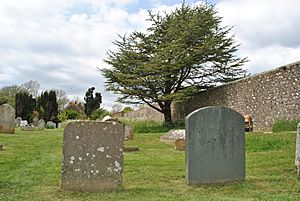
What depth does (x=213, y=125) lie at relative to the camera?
6812 mm

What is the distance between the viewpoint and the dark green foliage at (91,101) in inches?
1922

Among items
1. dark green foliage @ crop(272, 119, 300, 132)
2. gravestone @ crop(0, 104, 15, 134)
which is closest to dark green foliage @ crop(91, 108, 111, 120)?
gravestone @ crop(0, 104, 15, 134)

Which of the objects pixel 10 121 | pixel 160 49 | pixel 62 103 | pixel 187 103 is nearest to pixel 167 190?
pixel 10 121

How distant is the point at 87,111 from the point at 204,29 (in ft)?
91.7

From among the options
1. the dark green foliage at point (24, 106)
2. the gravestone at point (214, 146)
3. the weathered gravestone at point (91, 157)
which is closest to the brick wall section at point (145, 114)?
the dark green foliage at point (24, 106)

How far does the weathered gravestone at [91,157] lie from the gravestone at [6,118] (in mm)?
13398

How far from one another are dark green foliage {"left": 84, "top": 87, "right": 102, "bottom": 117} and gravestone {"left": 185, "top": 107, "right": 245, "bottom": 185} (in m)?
42.3

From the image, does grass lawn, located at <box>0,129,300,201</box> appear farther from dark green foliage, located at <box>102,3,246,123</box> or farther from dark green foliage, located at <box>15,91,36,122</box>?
dark green foliage, located at <box>15,91,36,122</box>

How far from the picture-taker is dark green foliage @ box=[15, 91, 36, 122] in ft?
139

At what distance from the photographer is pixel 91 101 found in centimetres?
4912

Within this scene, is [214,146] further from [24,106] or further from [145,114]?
[24,106]

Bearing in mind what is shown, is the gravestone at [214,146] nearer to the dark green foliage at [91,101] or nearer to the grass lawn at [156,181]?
the grass lawn at [156,181]

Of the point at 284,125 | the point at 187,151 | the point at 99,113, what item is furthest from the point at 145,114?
the point at 187,151

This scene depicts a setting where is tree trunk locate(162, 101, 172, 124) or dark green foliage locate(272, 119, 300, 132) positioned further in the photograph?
tree trunk locate(162, 101, 172, 124)
